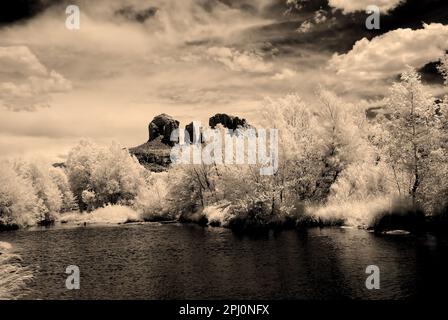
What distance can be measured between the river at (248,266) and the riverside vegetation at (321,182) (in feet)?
17.9

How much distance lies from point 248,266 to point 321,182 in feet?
96.2

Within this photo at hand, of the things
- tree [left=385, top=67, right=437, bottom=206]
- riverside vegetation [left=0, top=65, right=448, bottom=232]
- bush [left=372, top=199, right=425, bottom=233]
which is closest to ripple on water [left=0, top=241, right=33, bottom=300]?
riverside vegetation [left=0, top=65, right=448, bottom=232]

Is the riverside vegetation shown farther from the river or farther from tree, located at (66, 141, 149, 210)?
tree, located at (66, 141, 149, 210)

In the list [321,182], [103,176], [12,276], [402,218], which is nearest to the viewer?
[12,276]

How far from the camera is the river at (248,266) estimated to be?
25.5 m

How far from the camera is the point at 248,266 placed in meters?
32.3

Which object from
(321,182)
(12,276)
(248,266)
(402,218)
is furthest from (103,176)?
(248,266)

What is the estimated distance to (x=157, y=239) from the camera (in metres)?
51.6

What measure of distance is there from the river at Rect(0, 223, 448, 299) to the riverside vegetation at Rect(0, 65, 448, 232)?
17.9 ft

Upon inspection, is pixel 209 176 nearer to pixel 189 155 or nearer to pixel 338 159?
pixel 189 155

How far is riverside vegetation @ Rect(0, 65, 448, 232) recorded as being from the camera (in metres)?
45.1

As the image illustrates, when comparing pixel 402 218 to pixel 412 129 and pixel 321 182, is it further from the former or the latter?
pixel 321 182

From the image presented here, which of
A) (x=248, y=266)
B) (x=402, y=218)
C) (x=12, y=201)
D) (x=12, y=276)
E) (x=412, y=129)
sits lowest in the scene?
(x=12, y=276)

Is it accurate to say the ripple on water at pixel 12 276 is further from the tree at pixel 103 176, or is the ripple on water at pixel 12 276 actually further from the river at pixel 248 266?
the tree at pixel 103 176
